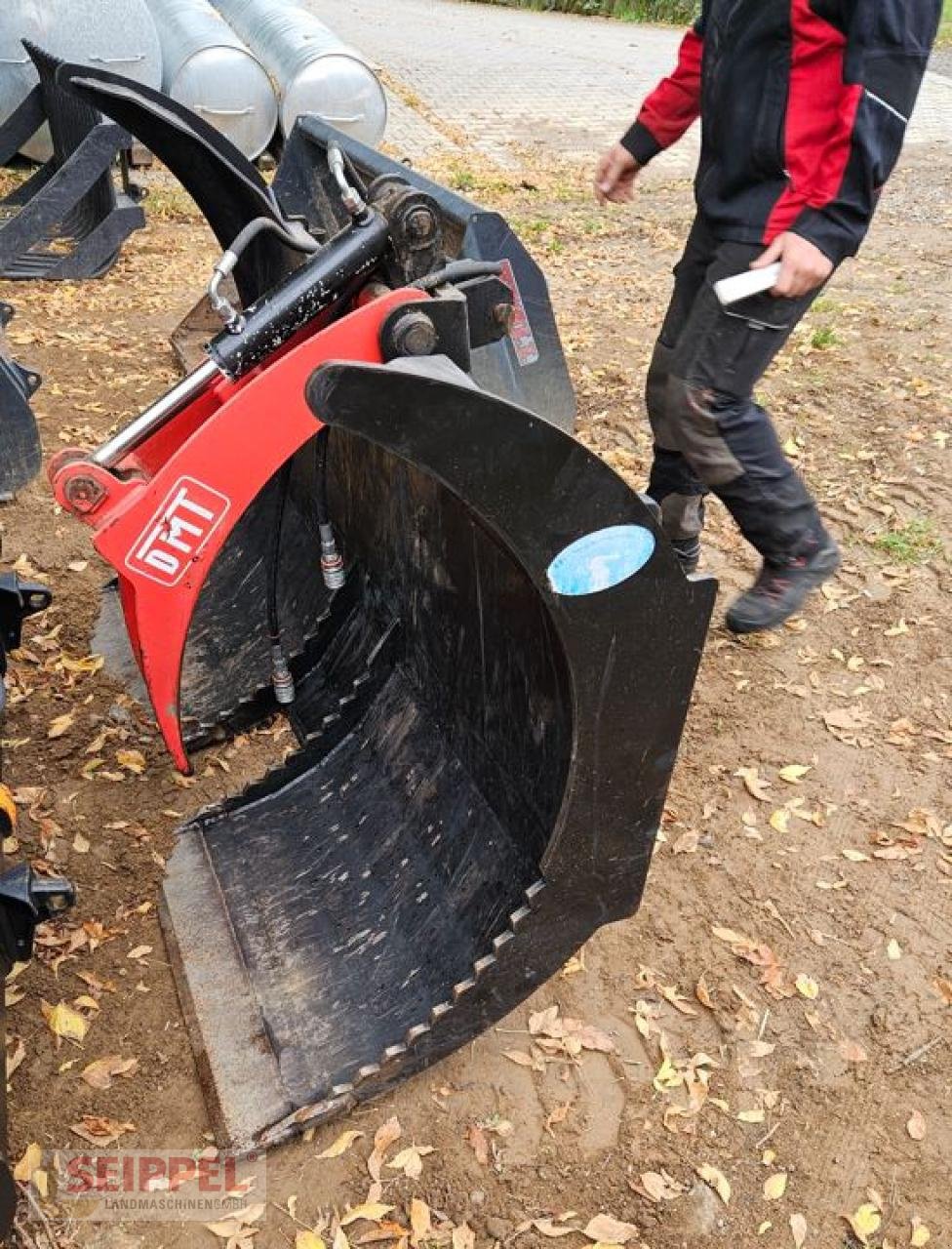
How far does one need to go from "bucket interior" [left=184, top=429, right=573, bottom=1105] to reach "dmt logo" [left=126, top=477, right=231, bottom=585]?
464mm

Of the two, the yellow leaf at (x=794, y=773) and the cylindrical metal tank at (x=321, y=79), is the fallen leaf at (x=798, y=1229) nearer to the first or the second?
the yellow leaf at (x=794, y=773)

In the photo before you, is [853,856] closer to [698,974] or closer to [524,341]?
[698,974]

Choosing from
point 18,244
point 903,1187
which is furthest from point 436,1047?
point 18,244

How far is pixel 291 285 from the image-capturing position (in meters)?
1.99

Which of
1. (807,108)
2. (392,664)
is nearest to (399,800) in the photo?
(392,664)

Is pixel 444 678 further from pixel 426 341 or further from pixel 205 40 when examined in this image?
pixel 205 40

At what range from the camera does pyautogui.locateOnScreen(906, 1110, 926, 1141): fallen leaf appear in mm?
2219

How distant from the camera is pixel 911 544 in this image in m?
4.10

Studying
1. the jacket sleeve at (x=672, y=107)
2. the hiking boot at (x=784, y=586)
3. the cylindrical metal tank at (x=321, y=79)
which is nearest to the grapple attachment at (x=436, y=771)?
the hiking boot at (x=784, y=586)

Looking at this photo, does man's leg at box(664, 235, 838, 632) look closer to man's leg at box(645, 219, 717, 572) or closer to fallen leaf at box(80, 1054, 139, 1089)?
man's leg at box(645, 219, 717, 572)

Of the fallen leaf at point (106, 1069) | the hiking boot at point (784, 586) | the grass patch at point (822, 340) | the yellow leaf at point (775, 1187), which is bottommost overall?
the grass patch at point (822, 340)

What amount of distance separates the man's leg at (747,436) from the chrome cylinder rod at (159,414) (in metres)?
1.25

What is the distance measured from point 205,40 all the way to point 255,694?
6904mm

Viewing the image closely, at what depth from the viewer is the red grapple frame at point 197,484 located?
70.8 inches
